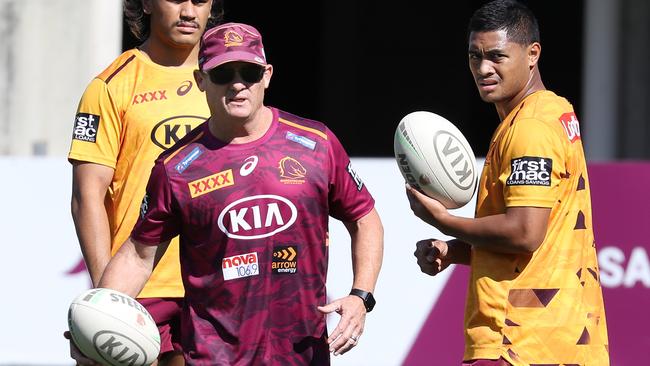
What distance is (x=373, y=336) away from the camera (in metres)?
8.49

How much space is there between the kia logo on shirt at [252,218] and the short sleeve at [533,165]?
34.8 inches

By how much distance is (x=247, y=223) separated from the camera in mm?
4938

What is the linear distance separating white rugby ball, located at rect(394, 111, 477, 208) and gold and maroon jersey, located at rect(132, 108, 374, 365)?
1.12ft

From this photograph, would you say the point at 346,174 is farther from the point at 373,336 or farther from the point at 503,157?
the point at 373,336

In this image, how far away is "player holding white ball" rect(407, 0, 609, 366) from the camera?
15.9ft

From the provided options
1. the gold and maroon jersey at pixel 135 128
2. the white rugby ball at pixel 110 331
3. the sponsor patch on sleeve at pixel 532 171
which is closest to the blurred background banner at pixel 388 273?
the gold and maroon jersey at pixel 135 128

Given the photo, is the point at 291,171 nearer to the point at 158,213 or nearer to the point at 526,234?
the point at 158,213

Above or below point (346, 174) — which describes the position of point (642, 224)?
below

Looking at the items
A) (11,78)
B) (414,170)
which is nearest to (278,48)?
(11,78)

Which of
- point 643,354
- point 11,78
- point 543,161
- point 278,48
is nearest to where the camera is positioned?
point 543,161

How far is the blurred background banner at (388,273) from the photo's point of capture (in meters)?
8.25

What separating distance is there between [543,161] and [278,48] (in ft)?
44.3

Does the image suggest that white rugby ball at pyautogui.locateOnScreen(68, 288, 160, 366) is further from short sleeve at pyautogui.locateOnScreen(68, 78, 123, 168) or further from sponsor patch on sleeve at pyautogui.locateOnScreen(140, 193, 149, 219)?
short sleeve at pyautogui.locateOnScreen(68, 78, 123, 168)

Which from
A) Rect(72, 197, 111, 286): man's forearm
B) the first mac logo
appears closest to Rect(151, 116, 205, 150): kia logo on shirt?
the first mac logo
